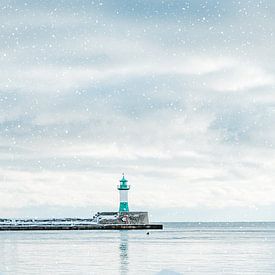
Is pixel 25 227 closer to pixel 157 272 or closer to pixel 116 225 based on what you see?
pixel 116 225

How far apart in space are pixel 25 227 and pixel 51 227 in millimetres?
6128

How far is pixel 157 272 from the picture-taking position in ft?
139

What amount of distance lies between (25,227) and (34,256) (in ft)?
368

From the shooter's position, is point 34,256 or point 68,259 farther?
point 34,256

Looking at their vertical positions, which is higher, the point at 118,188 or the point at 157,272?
the point at 118,188

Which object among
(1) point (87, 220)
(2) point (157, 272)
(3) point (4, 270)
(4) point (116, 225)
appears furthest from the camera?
(1) point (87, 220)

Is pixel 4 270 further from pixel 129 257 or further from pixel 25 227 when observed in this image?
pixel 25 227

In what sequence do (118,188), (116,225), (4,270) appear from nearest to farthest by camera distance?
(4,270)
(118,188)
(116,225)

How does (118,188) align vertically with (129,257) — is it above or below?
above

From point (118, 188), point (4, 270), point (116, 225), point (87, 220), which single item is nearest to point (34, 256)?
point (4, 270)

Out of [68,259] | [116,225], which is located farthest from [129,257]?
[116,225]

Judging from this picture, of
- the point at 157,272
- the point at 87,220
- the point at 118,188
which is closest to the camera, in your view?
the point at 157,272

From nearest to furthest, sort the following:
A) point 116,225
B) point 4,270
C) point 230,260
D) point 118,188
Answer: point 4,270 → point 230,260 → point 118,188 → point 116,225

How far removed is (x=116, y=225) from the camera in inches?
5807
